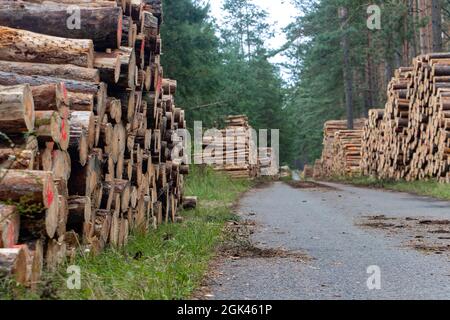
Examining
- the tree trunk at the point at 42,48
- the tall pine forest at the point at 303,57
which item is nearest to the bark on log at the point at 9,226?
the tree trunk at the point at 42,48

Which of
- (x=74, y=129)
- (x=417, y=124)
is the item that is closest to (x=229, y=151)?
(x=417, y=124)

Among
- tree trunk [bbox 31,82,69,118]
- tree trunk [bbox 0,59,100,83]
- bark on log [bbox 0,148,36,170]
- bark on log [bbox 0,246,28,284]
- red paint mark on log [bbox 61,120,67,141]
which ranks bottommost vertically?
bark on log [bbox 0,246,28,284]

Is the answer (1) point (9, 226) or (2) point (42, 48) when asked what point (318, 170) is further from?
(1) point (9, 226)

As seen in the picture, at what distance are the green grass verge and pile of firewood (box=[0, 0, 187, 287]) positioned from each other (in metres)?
0.18

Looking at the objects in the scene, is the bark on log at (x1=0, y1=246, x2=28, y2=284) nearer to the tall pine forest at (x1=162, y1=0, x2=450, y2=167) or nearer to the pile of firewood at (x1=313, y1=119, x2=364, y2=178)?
the tall pine forest at (x1=162, y1=0, x2=450, y2=167)

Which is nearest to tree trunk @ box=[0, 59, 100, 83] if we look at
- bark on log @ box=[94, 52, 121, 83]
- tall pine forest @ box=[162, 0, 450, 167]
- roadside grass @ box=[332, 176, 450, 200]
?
bark on log @ box=[94, 52, 121, 83]

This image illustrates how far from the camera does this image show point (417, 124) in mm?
18078

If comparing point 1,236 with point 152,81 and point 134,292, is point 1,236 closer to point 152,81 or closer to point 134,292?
point 134,292

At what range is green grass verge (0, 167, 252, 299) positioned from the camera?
3.71 m

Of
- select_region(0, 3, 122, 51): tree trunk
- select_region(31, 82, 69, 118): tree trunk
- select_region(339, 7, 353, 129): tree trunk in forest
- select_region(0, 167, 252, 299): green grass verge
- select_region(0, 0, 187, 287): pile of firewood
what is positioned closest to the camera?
select_region(0, 167, 252, 299): green grass verge

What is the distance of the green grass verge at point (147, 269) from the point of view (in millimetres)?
3709

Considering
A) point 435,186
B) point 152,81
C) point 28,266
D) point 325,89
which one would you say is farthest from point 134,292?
point 325,89

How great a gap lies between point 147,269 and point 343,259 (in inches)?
81.7
